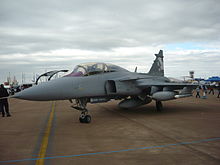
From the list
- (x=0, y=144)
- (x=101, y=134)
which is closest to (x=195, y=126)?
(x=101, y=134)

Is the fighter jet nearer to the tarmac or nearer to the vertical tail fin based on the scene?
the tarmac

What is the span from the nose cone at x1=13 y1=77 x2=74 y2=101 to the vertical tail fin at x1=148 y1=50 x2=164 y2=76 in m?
7.94

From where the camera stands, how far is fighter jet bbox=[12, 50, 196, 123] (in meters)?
6.39

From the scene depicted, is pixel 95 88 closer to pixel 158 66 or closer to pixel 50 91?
pixel 50 91

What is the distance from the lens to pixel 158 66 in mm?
14133

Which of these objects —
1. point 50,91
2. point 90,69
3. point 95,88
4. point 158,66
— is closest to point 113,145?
point 50,91

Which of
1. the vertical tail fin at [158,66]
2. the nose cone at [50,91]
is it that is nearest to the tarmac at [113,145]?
the nose cone at [50,91]

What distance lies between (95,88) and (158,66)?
746cm

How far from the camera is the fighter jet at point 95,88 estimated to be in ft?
21.0

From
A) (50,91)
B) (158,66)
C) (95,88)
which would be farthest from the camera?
(158,66)

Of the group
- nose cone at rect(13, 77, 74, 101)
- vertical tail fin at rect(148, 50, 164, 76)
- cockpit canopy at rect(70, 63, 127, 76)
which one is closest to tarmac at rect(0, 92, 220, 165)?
nose cone at rect(13, 77, 74, 101)

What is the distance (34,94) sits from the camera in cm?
600

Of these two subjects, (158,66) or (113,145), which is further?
(158,66)

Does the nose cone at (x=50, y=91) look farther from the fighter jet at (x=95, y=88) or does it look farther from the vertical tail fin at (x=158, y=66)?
the vertical tail fin at (x=158, y=66)
